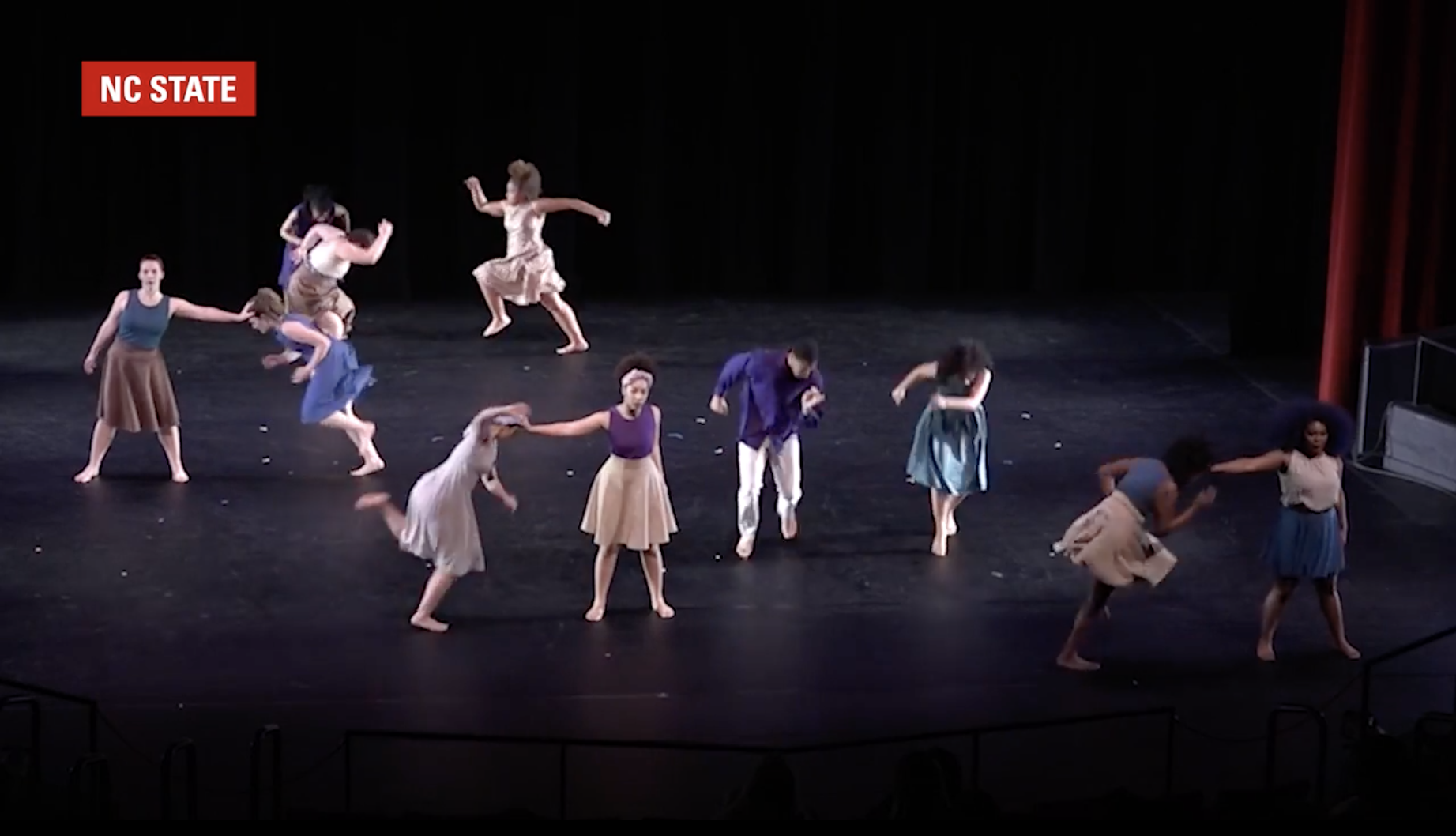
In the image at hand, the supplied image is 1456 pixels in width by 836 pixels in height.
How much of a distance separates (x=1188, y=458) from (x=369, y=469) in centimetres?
494

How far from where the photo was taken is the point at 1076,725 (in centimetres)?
998

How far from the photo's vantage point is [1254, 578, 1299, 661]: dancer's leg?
10570 mm

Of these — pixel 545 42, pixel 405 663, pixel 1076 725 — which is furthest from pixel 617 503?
pixel 545 42

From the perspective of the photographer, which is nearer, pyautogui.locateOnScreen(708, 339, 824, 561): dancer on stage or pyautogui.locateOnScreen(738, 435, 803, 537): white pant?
pyautogui.locateOnScreen(708, 339, 824, 561): dancer on stage

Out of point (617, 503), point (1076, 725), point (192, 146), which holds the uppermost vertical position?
point (192, 146)

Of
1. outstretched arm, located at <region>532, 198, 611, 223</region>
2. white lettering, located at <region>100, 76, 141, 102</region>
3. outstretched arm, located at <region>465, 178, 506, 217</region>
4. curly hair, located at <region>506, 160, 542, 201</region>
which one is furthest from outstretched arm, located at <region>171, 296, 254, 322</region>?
white lettering, located at <region>100, 76, 141, 102</region>

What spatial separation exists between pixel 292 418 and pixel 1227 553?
5449 millimetres

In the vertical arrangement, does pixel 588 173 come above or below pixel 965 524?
above

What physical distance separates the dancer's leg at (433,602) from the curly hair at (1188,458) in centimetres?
303

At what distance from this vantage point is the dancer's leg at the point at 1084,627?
10320 millimetres

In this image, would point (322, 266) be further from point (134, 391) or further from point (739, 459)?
point (739, 459)

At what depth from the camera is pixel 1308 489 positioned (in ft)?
34.0

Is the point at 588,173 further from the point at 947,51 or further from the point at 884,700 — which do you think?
the point at 884,700

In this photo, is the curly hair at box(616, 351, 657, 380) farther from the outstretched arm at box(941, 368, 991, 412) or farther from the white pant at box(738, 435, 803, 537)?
the outstretched arm at box(941, 368, 991, 412)
